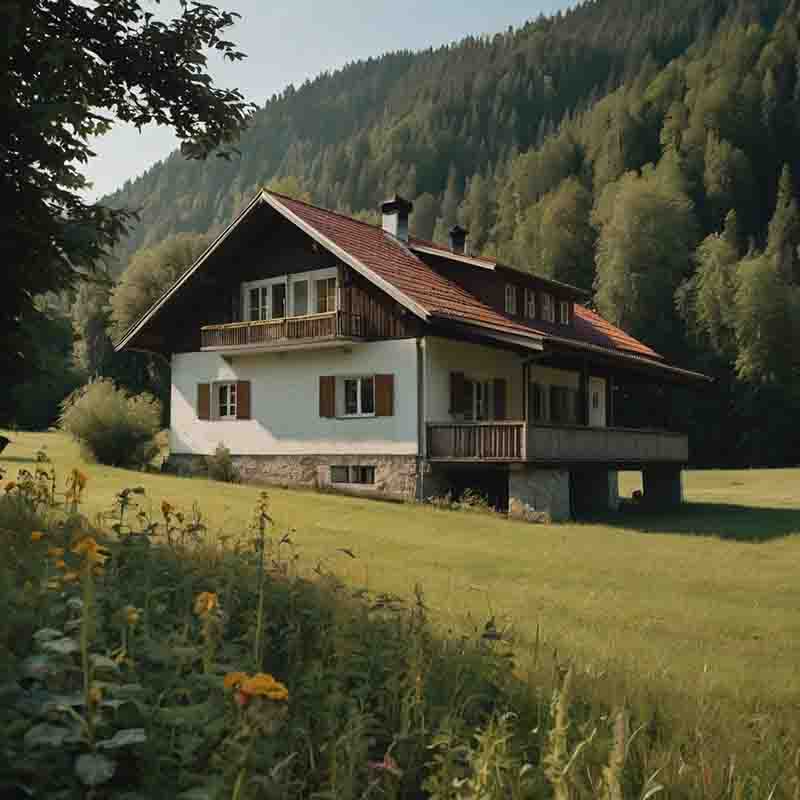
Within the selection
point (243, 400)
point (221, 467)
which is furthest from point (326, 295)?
point (221, 467)

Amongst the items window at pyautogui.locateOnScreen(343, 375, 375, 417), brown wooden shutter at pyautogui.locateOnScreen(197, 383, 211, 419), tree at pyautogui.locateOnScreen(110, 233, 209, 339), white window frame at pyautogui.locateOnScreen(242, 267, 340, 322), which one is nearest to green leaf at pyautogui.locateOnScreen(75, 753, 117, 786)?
window at pyautogui.locateOnScreen(343, 375, 375, 417)

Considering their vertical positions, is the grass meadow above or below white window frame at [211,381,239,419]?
below

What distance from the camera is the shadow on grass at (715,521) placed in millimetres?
19156

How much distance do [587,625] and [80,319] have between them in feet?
194

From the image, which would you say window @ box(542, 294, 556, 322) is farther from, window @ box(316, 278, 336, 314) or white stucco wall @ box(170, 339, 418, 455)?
window @ box(316, 278, 336, 314)

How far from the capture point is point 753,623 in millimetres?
9156

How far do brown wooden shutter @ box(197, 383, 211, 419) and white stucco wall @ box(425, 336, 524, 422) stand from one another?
7656mm

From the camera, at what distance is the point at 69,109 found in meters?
8.74

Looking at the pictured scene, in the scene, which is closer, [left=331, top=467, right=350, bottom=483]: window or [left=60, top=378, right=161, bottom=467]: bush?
[left=331, top=467, right=350, bottom=483]: window

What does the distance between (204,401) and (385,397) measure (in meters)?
6.73

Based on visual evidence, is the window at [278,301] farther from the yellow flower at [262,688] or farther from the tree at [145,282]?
→ the tree at [145,282]

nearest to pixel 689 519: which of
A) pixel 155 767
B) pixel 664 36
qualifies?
pixel 155 767

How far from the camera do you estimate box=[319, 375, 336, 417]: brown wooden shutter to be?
977 inches

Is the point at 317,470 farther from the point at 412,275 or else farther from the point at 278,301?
the point at 412,275
